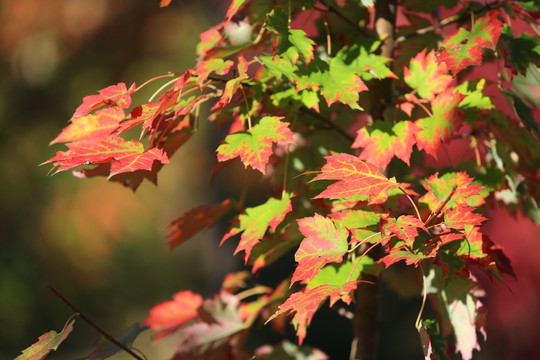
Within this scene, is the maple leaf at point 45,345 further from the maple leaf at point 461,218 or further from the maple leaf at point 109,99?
the maple leaf at point 461,218


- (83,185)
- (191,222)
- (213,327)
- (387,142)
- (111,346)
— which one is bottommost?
(83,185)

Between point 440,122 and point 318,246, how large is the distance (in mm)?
301

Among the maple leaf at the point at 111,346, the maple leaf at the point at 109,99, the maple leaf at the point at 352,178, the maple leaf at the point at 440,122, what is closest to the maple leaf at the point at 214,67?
the maple leaf at the point at 109,99

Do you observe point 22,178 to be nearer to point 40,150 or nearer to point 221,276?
point 40,150

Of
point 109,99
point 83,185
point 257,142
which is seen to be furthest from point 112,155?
point 83,185

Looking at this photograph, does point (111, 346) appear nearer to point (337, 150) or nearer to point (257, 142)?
point (257, 142)

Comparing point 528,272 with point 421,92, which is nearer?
point 421,92

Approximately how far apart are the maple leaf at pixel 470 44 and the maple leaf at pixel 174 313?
698mm

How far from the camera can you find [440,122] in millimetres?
869

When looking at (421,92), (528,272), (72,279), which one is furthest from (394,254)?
(72,279)

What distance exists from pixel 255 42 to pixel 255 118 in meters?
0.14

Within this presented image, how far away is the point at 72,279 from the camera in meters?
4.55

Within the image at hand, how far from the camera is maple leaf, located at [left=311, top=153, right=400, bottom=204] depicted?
718mm

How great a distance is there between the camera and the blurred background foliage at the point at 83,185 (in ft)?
14.4
